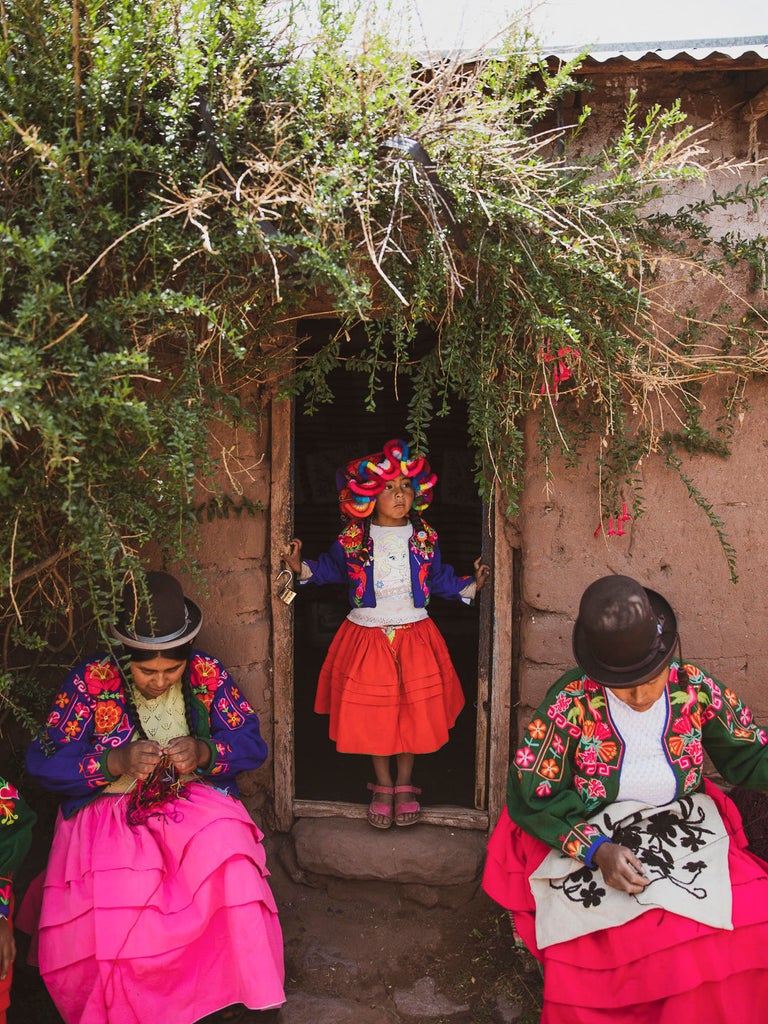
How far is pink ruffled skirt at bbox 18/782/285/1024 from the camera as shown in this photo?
2.91m

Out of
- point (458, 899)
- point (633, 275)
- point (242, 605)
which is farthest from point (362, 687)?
point (633, 275)

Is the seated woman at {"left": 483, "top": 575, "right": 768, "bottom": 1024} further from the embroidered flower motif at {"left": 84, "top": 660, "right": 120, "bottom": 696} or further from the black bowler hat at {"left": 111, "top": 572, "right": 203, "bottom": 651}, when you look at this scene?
the embroidered flower motif at {"left": 84, "top": 660, "right": 120, "bottom": 696}

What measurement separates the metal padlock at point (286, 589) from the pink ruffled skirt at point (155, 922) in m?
1.08

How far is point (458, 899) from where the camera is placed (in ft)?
13.0

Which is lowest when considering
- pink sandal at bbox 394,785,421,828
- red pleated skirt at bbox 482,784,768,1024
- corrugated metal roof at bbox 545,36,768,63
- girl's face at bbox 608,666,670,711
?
pink sandal at bbox 394,785,421,828

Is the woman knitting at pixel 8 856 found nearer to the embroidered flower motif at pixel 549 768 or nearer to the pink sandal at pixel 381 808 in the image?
the pink sandal at pixel 381 808

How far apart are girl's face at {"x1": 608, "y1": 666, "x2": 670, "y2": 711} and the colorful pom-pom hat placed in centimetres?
144

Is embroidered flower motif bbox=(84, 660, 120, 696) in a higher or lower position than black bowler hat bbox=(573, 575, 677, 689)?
lower

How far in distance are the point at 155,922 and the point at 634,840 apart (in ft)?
Result: 5.07

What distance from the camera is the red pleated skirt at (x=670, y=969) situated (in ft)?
8.54

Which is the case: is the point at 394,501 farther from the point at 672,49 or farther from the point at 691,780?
the point at 672,49

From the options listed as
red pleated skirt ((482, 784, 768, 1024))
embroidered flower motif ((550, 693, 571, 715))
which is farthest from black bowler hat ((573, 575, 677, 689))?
red pleated skirt ((482, 784, 768, 1024))

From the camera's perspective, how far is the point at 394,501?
13.5ft

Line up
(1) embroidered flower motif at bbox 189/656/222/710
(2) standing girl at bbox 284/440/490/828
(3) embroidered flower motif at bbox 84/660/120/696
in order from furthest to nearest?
1. (2) standing girl at bbox 284/440/490/828
2. (1) embroidered flower motif at bbox 189/656/222/710
3. (3) embroidered flower motif at bbox 84/660/120/696
